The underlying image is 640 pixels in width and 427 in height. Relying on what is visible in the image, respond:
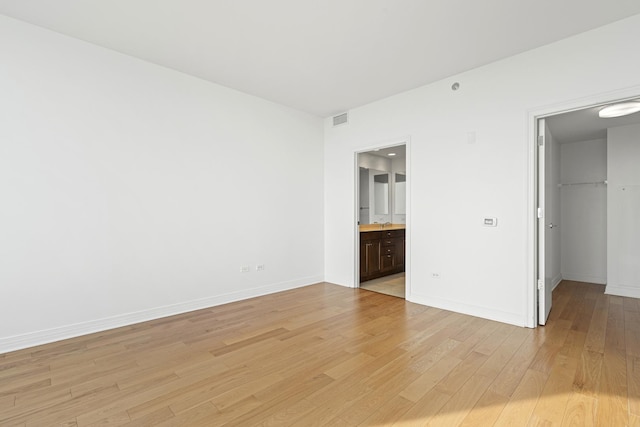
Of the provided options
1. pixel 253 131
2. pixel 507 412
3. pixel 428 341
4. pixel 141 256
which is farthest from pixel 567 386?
pixel 253 131

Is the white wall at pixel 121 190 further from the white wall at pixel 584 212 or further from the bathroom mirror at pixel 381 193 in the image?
the white wall at pixel 584 212

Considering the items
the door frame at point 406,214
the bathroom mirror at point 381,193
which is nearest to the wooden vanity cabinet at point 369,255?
the door frame at point 406,214

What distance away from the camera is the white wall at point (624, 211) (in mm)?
4477

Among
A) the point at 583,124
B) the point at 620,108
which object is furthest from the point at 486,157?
the point at 583,124

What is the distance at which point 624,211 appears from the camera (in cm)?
457

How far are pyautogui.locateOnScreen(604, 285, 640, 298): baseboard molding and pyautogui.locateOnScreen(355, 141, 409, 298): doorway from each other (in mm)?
3028

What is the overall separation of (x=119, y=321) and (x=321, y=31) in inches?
148

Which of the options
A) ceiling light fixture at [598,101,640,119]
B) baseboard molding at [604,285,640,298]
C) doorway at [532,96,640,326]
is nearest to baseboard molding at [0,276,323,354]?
doorway at [532,96,640,326]

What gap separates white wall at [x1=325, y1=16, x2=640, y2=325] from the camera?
2949mm

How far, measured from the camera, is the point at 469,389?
2131 mm

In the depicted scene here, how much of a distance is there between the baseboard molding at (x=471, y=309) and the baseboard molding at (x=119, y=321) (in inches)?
86.3

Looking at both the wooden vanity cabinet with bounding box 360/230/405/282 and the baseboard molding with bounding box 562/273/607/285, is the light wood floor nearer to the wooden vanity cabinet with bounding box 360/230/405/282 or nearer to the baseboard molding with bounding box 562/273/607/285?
the wooden vanity cabinet with bounding box 360/230/405/282

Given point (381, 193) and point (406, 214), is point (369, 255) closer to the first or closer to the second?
point (406, 214)

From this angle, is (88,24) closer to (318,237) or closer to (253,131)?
(253,131)
